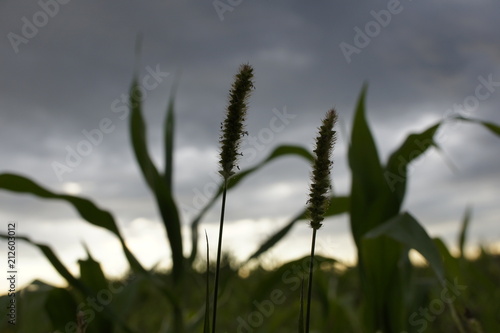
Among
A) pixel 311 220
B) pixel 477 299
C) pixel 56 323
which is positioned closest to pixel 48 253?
pixel 56 323

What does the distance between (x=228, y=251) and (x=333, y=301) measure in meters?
1.23

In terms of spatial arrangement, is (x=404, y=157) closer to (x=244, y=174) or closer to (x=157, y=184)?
(x=244, y=174)

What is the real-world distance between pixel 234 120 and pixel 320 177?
14 cm

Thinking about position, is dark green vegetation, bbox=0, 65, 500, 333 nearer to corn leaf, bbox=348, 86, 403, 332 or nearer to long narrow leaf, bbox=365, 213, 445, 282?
corn leaf, bbox=348, 86, 403, 332

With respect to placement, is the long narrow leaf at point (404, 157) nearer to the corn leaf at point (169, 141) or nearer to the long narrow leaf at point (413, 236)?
the long narrow leaf at point (413, 236)

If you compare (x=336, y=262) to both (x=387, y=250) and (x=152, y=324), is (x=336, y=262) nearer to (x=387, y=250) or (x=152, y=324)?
(x=387, y=250)

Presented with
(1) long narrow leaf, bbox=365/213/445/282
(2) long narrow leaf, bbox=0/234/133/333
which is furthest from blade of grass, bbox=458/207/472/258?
(2) long narrow leaf, bbox=0/234/133/333

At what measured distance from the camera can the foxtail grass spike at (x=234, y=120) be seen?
682mm

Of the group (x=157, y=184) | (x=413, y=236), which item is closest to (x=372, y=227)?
(x=413, y=236)

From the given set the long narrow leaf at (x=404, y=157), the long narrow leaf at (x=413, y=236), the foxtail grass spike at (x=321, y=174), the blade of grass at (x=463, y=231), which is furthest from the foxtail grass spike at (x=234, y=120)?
the blade of grass at (x=463, y=231)

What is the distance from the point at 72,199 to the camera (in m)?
1.67

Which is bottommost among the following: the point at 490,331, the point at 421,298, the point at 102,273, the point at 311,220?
the point at 490,331

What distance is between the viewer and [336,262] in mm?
1653

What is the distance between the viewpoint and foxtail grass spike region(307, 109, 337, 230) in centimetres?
68
